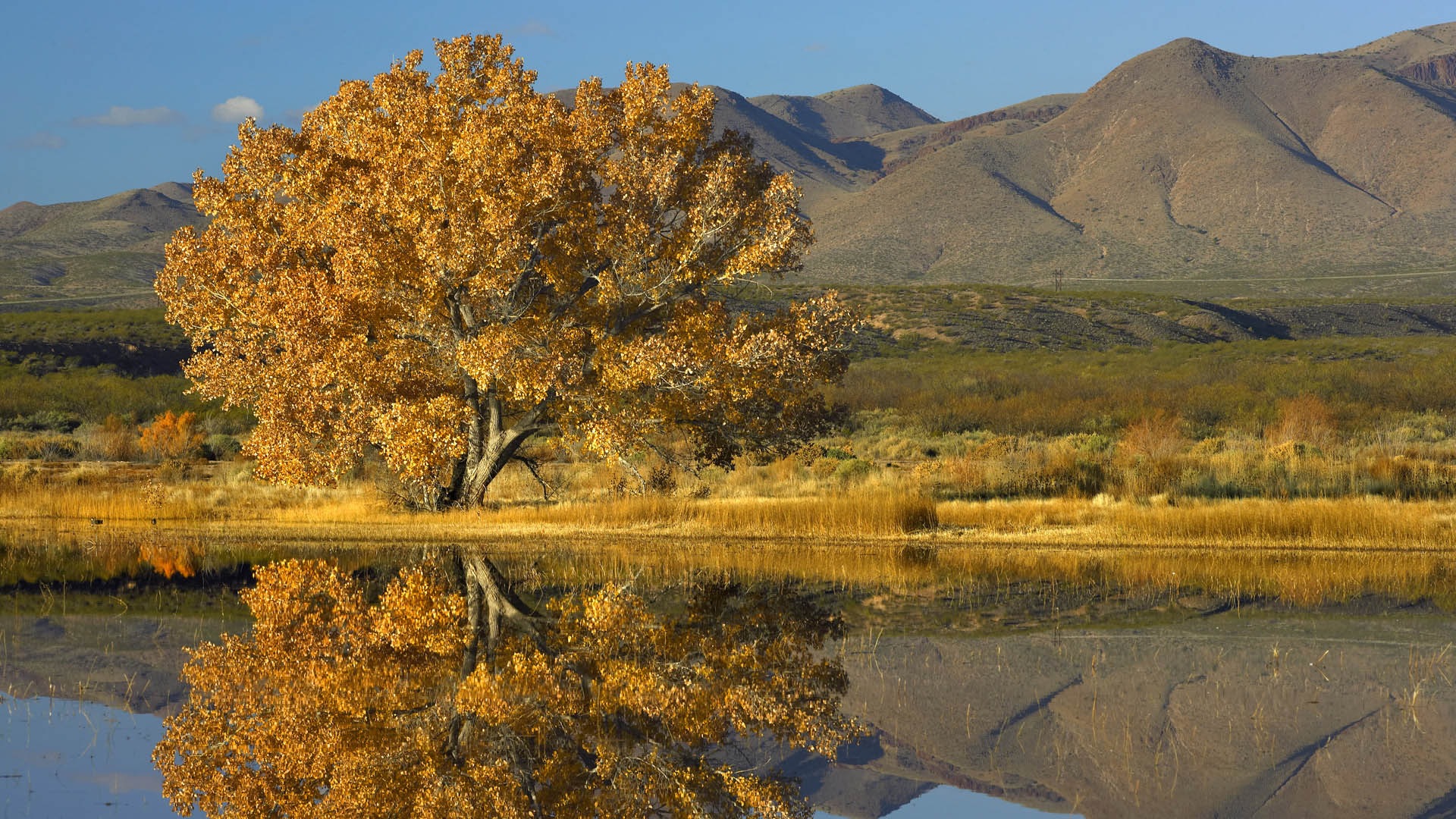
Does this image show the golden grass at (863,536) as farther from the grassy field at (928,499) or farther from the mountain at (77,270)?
the mountain at (77,270)

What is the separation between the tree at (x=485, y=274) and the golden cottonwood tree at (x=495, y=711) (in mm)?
6544

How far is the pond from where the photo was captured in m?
8.75

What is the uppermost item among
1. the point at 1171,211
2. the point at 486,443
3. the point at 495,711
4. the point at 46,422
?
the point at 1171,211

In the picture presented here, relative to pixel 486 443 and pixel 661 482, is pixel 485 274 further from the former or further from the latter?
pixel 661 482

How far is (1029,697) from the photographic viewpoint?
11.3m

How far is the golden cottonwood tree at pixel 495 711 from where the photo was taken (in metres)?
8.70

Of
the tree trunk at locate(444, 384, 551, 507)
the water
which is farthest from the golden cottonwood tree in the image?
the tree trunk at locate(444, 384, 551, 507)

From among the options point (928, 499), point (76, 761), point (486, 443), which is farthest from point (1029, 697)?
point (486, 443)

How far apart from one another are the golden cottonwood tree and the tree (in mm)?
6544

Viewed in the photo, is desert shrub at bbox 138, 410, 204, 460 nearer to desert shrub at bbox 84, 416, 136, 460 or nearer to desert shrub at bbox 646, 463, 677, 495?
desert shrub at bbox 84, 416, 136, 460

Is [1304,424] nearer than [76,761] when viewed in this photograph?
No

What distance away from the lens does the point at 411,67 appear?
23.1 meters

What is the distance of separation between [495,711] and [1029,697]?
13.8 ft

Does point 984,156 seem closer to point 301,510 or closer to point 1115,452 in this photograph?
point 1115,452
